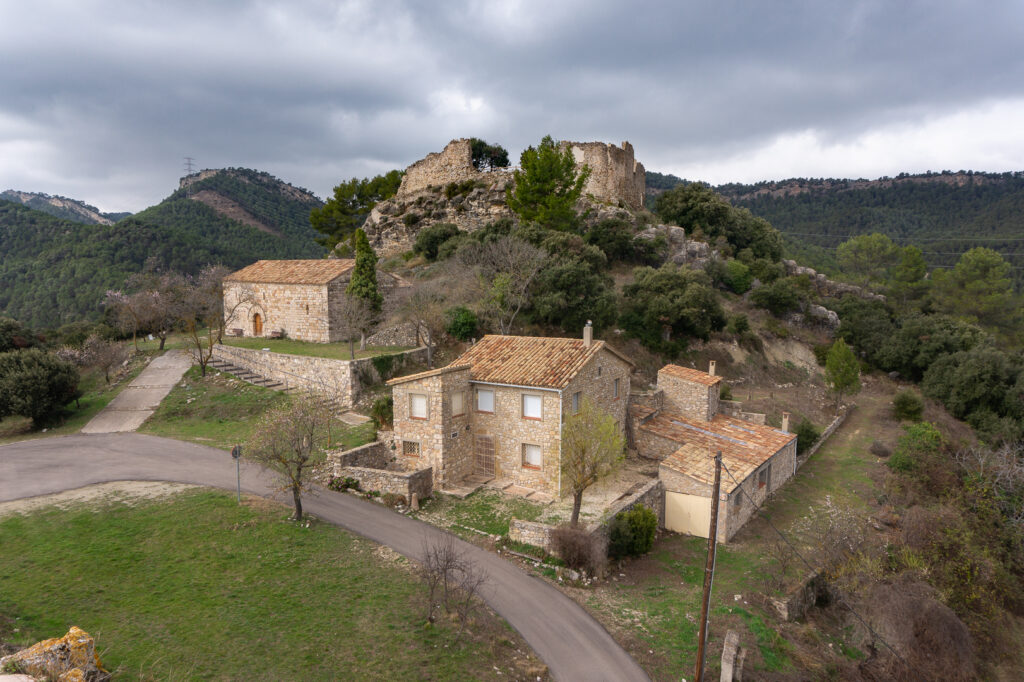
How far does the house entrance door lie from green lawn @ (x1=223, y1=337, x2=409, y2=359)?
10681mm

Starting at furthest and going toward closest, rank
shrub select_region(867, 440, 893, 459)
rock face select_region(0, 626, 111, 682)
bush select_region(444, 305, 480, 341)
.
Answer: bush select_region(444, 305, 480, 341) → shrub select_region(867, 440, 893, 459) → rock face select_region(0, 626, 111, 682)

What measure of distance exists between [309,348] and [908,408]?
35.1 meters

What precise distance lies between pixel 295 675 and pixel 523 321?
80.5 feet

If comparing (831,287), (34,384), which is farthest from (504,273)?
(831,287)

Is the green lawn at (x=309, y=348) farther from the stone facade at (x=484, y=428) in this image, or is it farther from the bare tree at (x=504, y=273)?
the stone facade at (x=484, y=428)

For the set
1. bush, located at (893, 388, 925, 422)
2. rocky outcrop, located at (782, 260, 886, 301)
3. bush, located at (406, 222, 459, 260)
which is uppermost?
bush, located at (406, 222, 459, 260)

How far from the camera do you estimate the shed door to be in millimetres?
18562

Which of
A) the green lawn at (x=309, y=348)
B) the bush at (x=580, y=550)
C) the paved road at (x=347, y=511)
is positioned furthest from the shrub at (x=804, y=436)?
the green lawn at (x=309, y=348)

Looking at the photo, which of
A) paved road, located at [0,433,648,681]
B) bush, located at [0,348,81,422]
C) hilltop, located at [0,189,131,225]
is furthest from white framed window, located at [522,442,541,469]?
hilltop, located at [0,189,131,225]

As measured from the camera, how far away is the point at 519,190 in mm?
46656

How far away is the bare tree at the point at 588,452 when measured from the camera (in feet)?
54.5

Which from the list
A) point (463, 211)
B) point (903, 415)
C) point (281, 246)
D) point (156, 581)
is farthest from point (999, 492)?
point (281, 246)

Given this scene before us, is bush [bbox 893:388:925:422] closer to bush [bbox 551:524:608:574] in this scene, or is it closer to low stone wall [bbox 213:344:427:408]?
bush [bbox 551:524:608:574]

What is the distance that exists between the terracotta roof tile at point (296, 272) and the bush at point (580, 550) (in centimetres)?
2346
